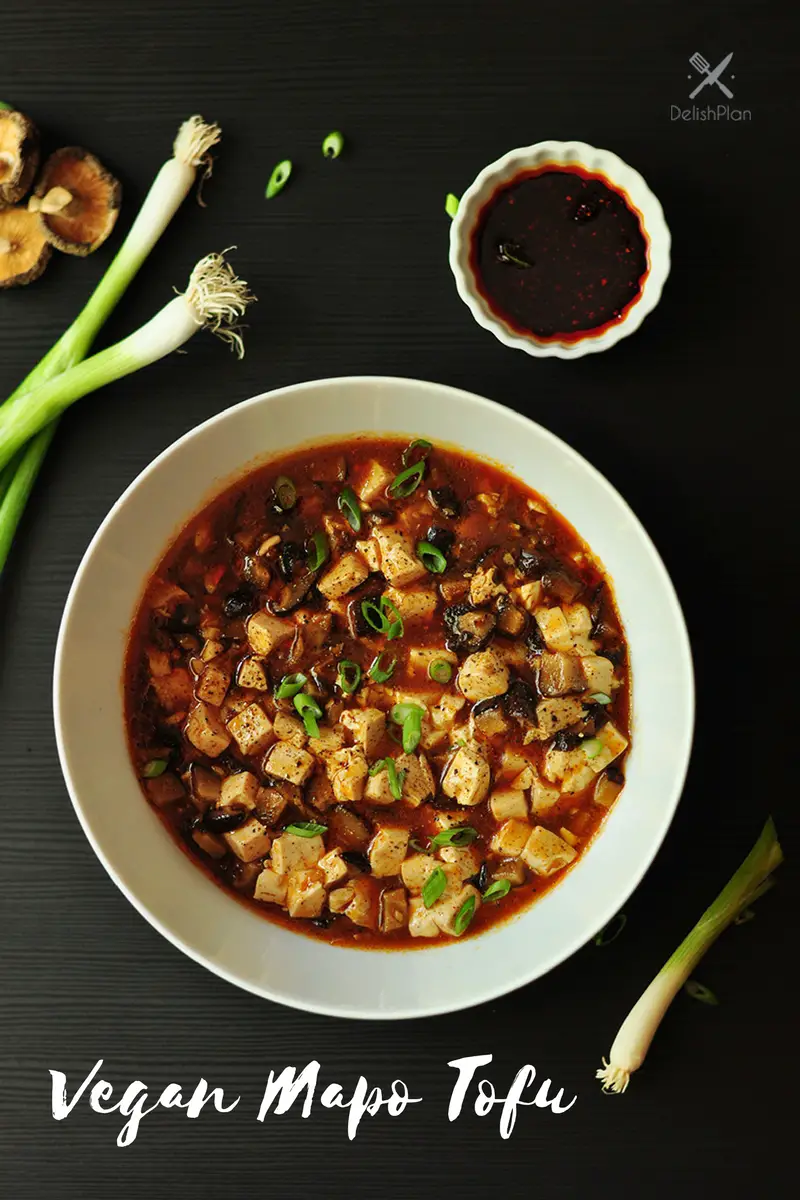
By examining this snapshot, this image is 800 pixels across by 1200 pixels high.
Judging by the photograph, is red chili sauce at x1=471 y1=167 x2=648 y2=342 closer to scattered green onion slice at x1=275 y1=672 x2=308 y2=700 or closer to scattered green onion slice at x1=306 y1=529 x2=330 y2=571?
scattered green onion slice at x1=306 y1=529 x2=330 y2=571

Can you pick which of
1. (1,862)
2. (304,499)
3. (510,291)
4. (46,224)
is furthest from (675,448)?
(1,862)

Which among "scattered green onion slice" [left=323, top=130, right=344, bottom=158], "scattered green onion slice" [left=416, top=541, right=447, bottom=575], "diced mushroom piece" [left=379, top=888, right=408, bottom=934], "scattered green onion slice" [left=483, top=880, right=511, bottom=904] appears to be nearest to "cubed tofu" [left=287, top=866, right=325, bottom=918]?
"diced mushroom piece" [left=379, top=888, right=408, bottom=934]

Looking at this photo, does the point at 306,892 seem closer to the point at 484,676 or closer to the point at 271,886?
the point at 271,886

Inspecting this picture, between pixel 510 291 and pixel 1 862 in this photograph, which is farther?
pixel 1 862

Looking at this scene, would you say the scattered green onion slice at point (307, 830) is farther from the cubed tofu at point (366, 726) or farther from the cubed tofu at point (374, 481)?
the cubed tofu at point (374, 481)

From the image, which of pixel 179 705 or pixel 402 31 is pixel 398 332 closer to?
pixel 402 31

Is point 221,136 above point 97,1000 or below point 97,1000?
above
